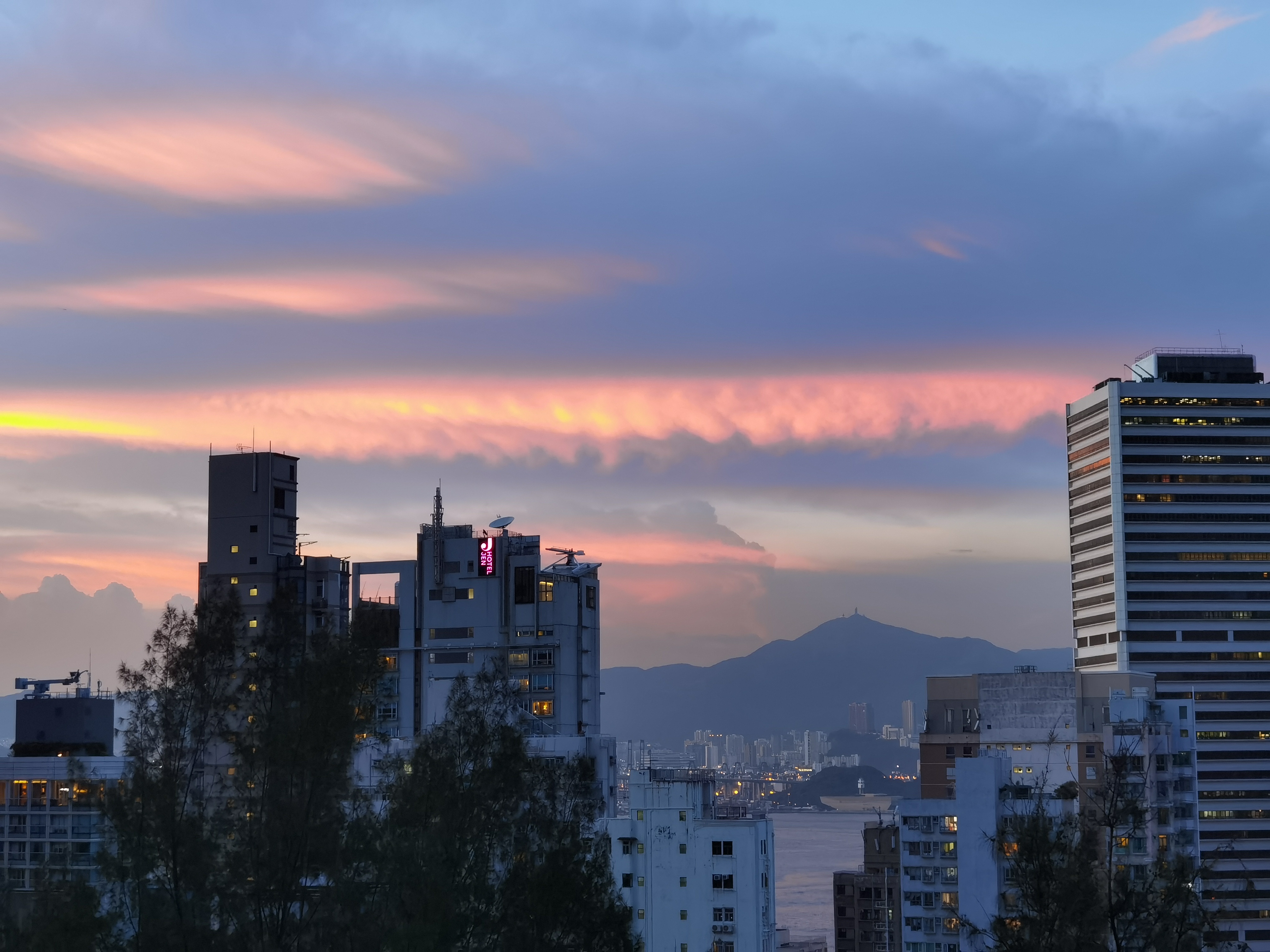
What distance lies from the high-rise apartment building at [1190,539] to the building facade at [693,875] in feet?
310

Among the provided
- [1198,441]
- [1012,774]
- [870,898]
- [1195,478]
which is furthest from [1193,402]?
[1012,774]

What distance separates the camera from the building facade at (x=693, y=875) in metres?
68.7

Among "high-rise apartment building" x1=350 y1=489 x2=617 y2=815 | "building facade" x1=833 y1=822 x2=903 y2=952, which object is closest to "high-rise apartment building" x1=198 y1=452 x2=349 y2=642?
"high-rise apartment building" x1=350 y1=489 x2=617 y2=815

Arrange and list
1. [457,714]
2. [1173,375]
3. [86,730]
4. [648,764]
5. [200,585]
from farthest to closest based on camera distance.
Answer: [1173,375]
[200,585]
[86,730]
[648,764]
[457,714]

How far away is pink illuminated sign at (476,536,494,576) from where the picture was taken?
118 m

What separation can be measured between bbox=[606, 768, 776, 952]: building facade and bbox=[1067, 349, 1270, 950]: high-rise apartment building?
310 feet

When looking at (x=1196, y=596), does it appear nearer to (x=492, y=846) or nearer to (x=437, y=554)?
(x=437, y=554)

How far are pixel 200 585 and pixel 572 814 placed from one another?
94.8 metres

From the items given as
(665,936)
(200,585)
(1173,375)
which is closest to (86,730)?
(200,585)

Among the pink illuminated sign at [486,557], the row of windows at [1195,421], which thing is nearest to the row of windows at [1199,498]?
the row of windows at [1195,421]

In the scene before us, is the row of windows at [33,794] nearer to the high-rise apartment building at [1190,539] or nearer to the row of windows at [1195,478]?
the high-rise apartment building at [1190,539]

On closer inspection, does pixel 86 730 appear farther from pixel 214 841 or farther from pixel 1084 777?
pixel 214 841

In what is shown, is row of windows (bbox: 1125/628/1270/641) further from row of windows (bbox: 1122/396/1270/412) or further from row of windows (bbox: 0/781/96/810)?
row of windows (bbox: 0/781/96/810)

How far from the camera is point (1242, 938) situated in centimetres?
13162
